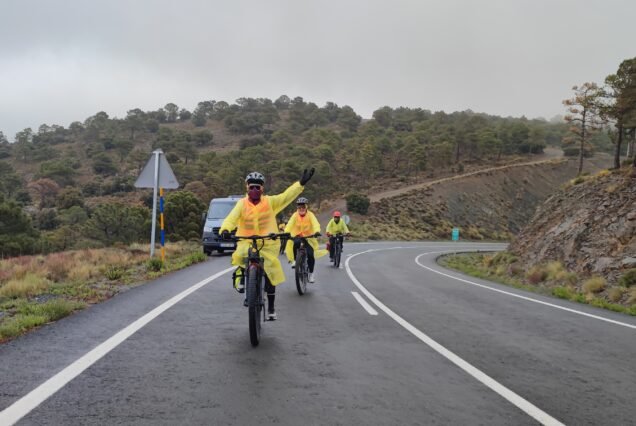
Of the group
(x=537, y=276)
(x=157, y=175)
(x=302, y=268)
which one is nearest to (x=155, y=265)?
(x=157, y=175)

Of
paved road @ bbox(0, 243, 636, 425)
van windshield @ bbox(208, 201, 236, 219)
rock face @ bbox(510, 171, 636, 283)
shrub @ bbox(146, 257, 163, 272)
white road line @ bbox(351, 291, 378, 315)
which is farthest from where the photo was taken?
van windshield @ bbox(208, 201, 236, 219)

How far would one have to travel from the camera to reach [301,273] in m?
10.6

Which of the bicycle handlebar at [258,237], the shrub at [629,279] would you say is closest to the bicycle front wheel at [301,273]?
the bicycle handlebar at [258,237]

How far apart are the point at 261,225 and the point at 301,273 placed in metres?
4.20

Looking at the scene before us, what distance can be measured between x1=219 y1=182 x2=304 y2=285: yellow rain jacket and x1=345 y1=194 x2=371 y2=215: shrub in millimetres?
52814

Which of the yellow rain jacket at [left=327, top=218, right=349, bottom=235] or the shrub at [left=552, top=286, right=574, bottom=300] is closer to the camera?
the shrub at [left=552, top=286, right=574, bottom=300]

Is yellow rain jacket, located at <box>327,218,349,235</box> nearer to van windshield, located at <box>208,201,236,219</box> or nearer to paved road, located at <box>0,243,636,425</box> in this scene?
van windshield, located at <box>208,201,236,219</box>

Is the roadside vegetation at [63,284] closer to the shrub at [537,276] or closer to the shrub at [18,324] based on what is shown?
the shrub at [18,324]

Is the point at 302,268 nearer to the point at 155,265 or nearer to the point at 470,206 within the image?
the point at 155,265

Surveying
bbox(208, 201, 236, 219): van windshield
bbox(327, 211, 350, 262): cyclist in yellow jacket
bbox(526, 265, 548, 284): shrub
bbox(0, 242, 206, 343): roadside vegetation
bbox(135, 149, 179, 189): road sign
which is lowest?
bbox(526, 265, 548, 284): shrub

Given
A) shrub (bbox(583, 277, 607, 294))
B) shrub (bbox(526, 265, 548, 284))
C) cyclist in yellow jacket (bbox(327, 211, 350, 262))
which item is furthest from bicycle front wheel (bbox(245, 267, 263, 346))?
shrub (bbox(526, 265, 548, 284))

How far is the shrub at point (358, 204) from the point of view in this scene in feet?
194

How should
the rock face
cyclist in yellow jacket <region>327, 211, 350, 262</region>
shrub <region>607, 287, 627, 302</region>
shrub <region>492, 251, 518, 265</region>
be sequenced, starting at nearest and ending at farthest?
shrub <region>607, 287, 627, 302</region> < the rock face < cyclist in yellow jacket <region>327, 211, 350, 262</region> < shrub <region>492, 251, 518, 265</region>

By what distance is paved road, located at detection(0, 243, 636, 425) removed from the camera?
12.1 feet
